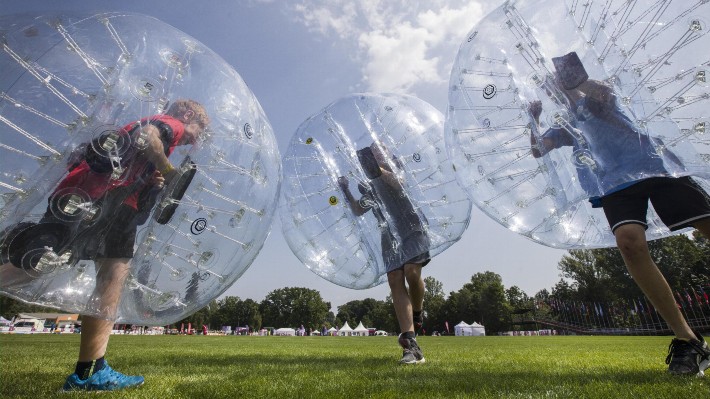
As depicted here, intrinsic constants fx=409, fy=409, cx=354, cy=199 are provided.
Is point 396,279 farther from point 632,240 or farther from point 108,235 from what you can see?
point 108,235

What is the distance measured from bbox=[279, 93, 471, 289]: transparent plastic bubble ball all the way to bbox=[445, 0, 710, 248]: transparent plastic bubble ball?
3.37ft

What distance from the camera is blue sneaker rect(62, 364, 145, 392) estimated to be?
265 centimetres

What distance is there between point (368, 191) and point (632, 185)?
108 inches

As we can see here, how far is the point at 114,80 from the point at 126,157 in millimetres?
523

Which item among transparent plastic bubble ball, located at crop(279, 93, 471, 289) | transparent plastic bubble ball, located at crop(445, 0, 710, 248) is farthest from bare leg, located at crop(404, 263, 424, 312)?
transparent plastic bubble ball, located at crop(445, 0, 710, 248)

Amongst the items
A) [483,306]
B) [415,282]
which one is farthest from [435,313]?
[415,282]

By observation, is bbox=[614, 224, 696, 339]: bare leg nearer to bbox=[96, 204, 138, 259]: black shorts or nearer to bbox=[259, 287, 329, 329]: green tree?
bbox=[96, 204, 138, 259]: black shorts

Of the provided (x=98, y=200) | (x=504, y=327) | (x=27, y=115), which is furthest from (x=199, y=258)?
(x=504, y=327)

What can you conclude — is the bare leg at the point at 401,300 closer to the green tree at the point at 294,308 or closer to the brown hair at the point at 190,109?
the brown hair at the point at 190,109

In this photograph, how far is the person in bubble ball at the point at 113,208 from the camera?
242cm

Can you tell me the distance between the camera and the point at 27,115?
92.7 inches

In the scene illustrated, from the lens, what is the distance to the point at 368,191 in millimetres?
5016

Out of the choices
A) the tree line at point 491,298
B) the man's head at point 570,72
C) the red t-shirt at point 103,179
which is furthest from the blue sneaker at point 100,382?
the tree line at point 491,298

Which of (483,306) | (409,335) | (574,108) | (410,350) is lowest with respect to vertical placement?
(410,350)
